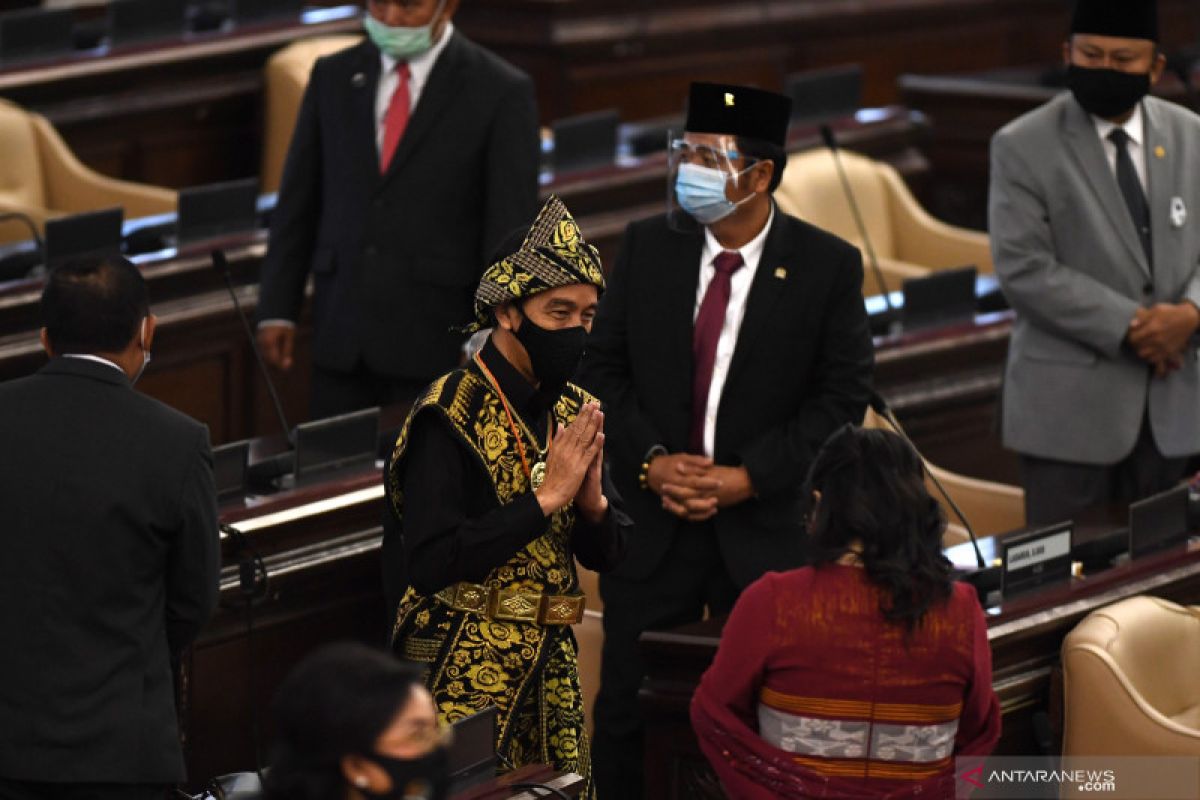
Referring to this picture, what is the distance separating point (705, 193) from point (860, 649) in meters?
1.03

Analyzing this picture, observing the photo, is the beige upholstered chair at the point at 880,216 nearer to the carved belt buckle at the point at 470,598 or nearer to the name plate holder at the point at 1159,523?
the name plate holder at the point at 1159,523

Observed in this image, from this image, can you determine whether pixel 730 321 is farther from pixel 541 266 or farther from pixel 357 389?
pixel 357 389

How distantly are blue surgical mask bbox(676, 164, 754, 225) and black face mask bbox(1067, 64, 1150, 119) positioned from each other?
0.91 metres

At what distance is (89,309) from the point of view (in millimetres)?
2627

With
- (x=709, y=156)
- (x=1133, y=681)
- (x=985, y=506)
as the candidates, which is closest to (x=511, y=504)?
(x=709, y=156)

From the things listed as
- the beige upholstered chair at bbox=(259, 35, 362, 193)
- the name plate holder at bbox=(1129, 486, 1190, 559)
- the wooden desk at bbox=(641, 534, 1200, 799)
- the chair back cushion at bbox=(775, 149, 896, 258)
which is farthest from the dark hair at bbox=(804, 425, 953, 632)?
the beige upholstered chair at bbox=(259, 35, 362, 193)

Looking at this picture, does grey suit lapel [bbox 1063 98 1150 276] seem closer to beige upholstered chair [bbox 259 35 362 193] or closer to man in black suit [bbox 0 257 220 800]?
man in black suit [bbox 0 257 220 800]

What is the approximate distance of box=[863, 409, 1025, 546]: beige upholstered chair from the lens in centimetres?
464

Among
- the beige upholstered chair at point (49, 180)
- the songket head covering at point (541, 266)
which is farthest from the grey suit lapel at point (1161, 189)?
the beige upholstered chair at point (49, 180)

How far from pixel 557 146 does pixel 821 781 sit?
352 centimetres

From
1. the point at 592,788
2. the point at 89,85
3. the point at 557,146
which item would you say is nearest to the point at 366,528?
the point at 592,788

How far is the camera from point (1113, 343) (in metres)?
4.04

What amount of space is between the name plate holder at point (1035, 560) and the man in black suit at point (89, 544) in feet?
4.88

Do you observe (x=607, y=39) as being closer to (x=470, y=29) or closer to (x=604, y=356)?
(x=470, y=29)
